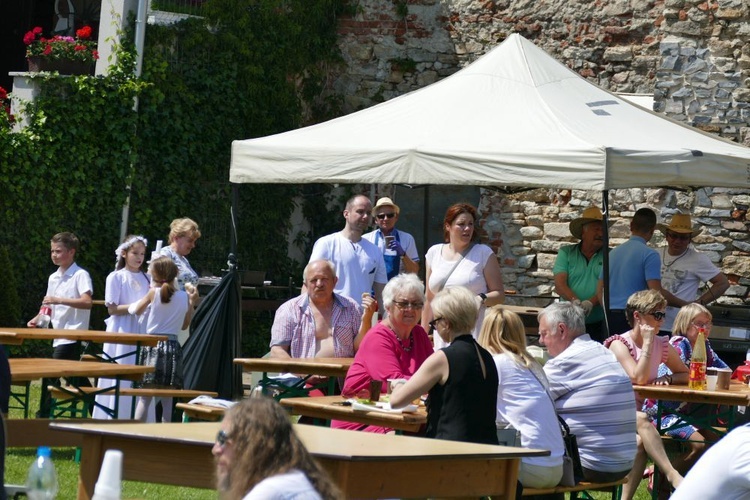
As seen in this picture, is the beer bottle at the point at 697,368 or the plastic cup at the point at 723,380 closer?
the beer bottle at the point at 697,368

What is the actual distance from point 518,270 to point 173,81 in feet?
13.4

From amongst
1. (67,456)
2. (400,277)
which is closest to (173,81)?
(67,456)

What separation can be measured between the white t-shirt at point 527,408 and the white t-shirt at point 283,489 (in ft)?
9.08

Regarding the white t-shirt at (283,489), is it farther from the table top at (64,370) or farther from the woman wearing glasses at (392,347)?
the table top at (64,370)

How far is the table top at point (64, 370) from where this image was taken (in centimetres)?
661

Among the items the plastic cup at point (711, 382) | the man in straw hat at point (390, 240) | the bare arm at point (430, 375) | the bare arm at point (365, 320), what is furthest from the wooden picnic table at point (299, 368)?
the man in straw hat at point (390, 240)

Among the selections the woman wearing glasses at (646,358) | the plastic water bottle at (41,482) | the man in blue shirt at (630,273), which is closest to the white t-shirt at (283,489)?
the plastic water bottle at (41,482)

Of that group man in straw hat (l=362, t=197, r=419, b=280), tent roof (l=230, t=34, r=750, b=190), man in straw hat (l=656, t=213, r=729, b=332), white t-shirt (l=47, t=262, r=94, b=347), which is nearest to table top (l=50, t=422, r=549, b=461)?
tent roof (l=230, t=34, r=750, b=190)

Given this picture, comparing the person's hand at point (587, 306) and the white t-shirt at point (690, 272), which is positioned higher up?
the white t-shirt at point (690, 272)

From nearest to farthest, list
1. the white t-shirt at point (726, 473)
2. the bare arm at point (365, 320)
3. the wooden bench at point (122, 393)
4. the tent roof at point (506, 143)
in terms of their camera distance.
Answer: the white t-shirt at point (726, 473)
the bare arm at point (365, 320)
the wooden bench at point (122, 393)
the tent roof at point (506, 143)

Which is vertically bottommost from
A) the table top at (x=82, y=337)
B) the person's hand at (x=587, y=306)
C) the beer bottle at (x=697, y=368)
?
the table top at (x=82, y=337)

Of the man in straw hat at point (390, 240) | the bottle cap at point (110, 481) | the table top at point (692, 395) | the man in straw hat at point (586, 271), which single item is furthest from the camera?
the man in straw hat at point (390, 240)

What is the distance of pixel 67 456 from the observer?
775 centimetres

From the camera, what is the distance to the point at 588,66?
1309 centimetres
